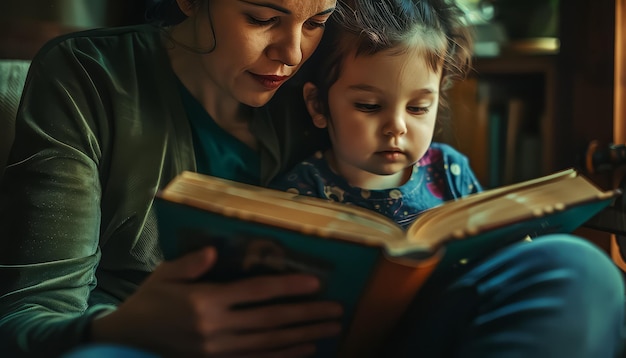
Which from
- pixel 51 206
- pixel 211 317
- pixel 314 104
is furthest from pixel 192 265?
pixel 314 104

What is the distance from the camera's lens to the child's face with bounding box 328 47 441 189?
1011mm

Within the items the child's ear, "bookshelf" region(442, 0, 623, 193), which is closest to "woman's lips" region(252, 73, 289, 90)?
the child's ear

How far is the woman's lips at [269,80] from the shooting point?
3.20 ft

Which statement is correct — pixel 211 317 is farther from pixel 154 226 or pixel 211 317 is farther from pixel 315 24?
pixel 315 24

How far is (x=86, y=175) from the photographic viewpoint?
2.87 feet

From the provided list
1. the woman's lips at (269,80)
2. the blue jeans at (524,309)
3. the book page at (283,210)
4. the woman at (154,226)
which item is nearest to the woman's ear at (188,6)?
the woman at (154,226)

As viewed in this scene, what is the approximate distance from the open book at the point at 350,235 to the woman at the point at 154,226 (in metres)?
0.02

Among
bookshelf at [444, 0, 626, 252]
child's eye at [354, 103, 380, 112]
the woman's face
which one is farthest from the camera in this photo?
bookshelf at [444, 0, 626, 252]

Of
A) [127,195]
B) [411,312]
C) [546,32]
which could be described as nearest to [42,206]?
[127,195]

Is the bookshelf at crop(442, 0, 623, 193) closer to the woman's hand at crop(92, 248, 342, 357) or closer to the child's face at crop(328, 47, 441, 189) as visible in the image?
the child's face at crop(328, 47, 441, 189)

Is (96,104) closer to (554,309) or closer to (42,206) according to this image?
(42,206)

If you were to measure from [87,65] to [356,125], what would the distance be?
0.36m

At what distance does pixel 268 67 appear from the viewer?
965 mm

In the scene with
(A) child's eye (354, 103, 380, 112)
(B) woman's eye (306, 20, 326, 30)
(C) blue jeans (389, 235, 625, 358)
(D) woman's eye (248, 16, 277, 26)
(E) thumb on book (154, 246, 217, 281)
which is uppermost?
(D) woman's eye (248, 16, 277, 26)
